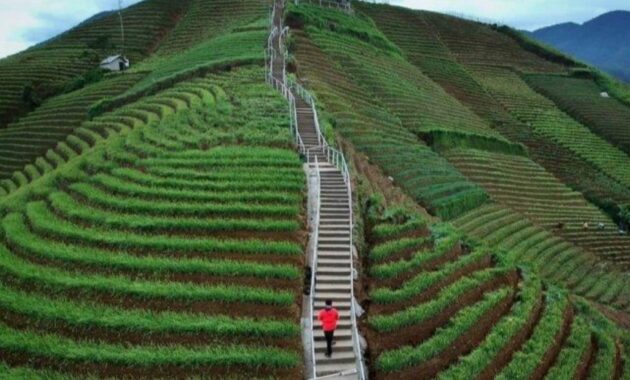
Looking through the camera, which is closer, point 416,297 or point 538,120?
point 416,297

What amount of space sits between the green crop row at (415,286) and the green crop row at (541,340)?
3.00 metres

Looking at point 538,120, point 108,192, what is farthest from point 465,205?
point 538,120

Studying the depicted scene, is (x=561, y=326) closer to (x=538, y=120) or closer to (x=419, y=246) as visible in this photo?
(x=419, y=246)

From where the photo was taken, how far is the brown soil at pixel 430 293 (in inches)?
659

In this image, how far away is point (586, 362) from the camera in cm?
1834

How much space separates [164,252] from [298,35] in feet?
125

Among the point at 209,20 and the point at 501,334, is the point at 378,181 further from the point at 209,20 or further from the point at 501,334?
the point at 209,20

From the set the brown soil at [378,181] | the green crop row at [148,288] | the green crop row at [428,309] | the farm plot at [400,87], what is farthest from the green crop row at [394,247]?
the farm plot at [400,87]

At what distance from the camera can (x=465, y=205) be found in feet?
112

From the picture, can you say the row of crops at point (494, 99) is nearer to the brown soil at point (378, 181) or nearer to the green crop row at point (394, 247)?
the brown soil at point (378, 181)

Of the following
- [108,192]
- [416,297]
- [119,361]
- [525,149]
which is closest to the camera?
[119,361]

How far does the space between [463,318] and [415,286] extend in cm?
163

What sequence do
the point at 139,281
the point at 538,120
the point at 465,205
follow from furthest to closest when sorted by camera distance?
the point at 538,120 < the point at 465,205 < the point at 139,281

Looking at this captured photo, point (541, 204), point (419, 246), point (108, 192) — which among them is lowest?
point (541, 204)
